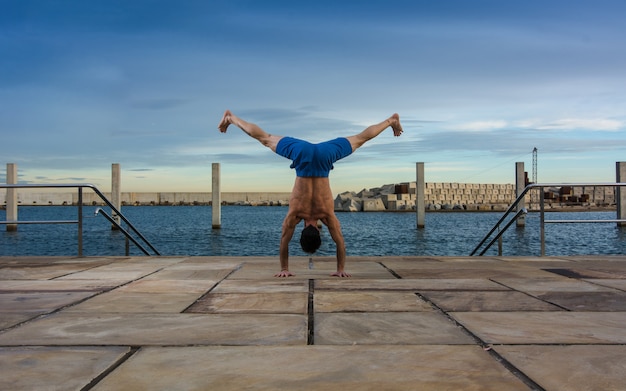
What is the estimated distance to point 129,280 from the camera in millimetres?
5051

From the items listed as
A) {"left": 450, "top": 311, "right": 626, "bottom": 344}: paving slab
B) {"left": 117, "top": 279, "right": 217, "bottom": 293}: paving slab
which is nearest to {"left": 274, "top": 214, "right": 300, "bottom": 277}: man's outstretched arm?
{"left": 117, "top": 279, "right": 217, "bottom": 293}: paving slab

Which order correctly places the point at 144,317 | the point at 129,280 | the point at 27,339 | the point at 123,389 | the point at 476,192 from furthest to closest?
the point at 476,192
the point at 129,280
the point at 144,317
the point at 27,339
the point at 123,389

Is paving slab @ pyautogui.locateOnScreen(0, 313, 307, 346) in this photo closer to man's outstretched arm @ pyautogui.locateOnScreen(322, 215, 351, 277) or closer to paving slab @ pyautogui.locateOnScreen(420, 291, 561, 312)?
paving slab @ pyautogui.locateOnScreen(420, 291, 561, 312)

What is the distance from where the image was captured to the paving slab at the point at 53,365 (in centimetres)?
204

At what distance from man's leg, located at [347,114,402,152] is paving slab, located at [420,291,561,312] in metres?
1.78

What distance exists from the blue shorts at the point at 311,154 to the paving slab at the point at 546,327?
7.10ft

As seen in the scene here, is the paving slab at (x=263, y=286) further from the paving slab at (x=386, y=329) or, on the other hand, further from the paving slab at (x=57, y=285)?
the paving slab at (x=386, y=329)

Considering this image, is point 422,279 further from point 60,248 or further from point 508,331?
point 60,248

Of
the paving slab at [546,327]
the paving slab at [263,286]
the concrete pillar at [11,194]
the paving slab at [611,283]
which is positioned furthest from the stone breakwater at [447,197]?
the paving slab at [546,327]

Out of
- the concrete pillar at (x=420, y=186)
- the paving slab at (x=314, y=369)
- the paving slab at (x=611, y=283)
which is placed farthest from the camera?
the concrete pillar at (x=420, y=186)

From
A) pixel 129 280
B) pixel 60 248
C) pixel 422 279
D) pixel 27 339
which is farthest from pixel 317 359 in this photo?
pixel 60 248

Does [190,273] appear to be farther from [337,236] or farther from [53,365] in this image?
[53,365]

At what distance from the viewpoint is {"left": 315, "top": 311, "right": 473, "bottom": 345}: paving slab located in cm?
267

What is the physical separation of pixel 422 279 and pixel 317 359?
9.61 feet
